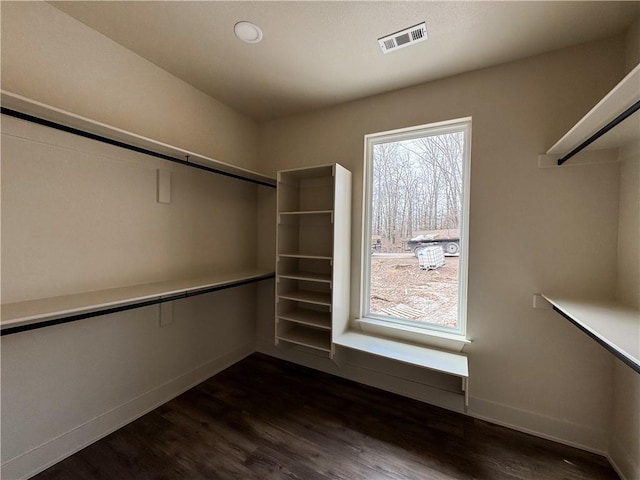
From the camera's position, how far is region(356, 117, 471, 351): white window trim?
2102 mm

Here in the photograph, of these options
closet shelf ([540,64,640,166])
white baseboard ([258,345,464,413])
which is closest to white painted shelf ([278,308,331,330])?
white baseboard ([258,345,464,413])

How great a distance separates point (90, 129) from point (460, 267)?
9.08ft

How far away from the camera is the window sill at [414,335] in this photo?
2072mm

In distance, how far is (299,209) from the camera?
9.16 ft

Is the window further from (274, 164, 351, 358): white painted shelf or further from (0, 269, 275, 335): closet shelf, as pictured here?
(0, 269, 275, 335): closet shelf

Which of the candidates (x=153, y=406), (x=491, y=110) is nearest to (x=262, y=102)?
(x=491, y=110)

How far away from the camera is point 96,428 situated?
1.76 metres

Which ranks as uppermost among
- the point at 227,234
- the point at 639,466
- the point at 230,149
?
the point at 230,149

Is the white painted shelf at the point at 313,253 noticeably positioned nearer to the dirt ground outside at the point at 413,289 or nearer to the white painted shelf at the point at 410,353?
the white painted shelf at the point at 410,353

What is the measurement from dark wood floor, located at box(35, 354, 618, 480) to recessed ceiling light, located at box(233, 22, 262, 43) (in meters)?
2.74

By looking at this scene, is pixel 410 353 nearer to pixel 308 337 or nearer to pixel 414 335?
pixel 414 335

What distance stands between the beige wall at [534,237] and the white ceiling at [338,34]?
0.22 metres

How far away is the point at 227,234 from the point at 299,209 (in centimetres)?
81

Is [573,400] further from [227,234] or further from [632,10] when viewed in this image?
[227,234]
